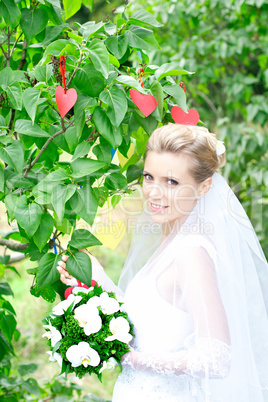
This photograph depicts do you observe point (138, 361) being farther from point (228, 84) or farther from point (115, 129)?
point (228, 84)

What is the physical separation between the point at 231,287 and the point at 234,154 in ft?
6.59

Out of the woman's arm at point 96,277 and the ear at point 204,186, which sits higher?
the ear at point 204,186

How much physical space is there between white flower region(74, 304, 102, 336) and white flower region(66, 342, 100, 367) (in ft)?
0.13

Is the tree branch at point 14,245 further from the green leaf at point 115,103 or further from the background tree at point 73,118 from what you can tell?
the green leaf at point 115,103

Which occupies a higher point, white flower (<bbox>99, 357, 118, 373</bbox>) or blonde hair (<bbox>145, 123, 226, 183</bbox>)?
blonde hair (<bbox>145, 123, 226, 183</bbox>)

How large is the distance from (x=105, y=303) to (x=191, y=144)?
1.76ft

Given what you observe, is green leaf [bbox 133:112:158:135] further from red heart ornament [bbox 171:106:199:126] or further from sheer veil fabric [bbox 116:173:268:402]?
sheer veil fabric [bbox 116:173:268:402]

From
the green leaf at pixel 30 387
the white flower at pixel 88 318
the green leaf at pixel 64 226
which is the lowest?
the green leaf at pixel 30 387

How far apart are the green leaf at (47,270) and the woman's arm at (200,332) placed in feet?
1.08

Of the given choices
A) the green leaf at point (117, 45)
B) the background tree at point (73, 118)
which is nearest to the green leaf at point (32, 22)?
the background tree at point (73, 118)

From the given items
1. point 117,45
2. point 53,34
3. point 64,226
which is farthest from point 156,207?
point 53,34

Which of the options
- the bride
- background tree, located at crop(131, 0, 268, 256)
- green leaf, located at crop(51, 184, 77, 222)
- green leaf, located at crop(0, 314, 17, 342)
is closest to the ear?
the bride

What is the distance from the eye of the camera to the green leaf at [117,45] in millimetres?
1269

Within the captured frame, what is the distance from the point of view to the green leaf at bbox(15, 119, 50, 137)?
122 cm
